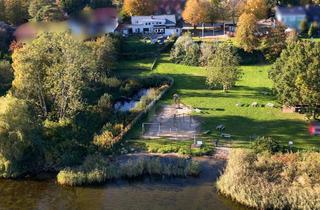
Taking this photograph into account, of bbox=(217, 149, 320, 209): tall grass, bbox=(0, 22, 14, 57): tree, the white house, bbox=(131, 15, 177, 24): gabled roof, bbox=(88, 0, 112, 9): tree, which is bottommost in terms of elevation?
bbox=(217, 149, 320, 209): tall grass

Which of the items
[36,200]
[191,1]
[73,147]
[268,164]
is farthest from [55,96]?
[191,1]

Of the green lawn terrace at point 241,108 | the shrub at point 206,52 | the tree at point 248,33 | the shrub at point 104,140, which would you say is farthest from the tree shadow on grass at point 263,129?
the tree at point 248,33

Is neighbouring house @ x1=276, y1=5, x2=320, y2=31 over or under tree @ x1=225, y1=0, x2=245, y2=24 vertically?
under

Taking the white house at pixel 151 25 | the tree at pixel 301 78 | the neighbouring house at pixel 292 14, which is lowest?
the tree at pixel 301 78

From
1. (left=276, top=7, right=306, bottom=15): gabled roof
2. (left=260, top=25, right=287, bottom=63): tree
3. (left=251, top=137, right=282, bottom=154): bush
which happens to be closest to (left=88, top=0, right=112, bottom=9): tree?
(left=260, top=25, right=287, bottom=63): tree

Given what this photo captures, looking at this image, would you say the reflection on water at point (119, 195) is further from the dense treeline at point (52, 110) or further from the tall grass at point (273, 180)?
the dense treeline at point (52, 110)

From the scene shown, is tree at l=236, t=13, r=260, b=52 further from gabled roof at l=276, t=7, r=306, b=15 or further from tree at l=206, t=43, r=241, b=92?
gabled roof at l=276, t=7, r=306, b=15

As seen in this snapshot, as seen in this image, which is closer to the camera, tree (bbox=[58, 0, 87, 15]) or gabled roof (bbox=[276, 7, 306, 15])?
gabled roof (bbox=[276, 7, 306, 15])
